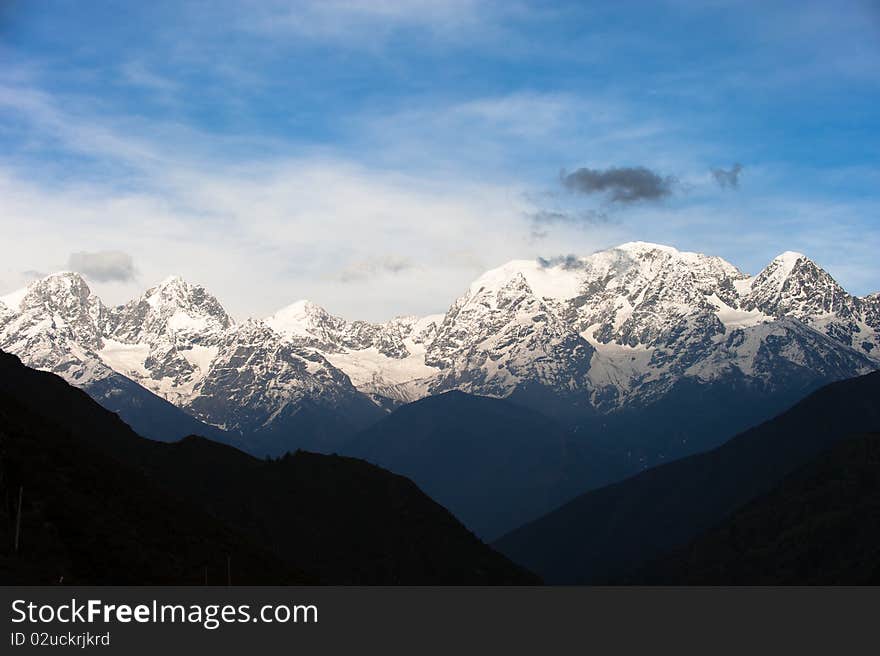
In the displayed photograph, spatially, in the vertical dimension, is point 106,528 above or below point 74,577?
above
